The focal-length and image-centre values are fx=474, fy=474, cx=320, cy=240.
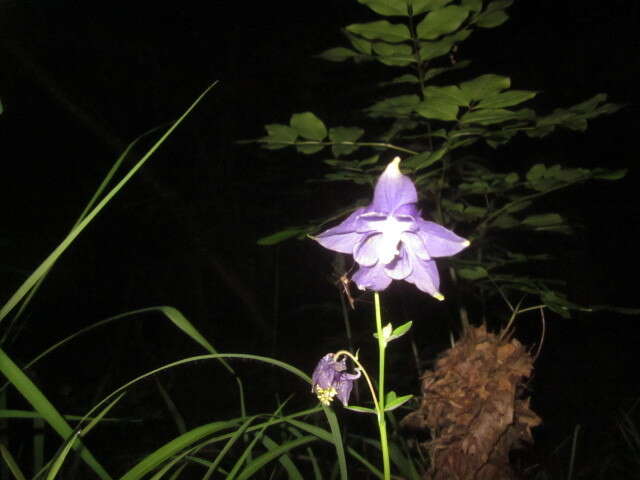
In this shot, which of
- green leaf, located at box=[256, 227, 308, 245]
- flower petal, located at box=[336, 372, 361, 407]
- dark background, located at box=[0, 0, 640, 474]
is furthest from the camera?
dark background, located at box=[0, 0, 640, 474]

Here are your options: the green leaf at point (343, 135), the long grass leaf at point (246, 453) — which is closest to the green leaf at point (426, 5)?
the green leaf at point (343, 135)

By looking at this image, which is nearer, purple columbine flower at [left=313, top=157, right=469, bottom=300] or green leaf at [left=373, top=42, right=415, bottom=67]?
purple columbine flower at [left=313, top=157, right=469, bottom=300]

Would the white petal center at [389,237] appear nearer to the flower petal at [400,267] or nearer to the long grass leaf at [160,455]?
the flower petal at [400,267]

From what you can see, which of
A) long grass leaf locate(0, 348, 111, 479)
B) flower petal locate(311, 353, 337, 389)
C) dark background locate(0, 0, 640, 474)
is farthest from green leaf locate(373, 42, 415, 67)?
dark background locate(0, 0, 640, 474)

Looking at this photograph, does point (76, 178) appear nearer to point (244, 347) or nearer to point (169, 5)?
point (169, 5)

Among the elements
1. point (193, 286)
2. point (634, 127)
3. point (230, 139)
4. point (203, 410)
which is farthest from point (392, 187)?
point (634, 127)

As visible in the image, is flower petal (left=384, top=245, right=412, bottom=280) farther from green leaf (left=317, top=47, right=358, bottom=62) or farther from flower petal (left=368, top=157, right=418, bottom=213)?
green leaf (left=317, top=47, right=358, bottom=62)

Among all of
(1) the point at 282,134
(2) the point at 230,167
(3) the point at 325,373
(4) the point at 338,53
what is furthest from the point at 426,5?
(2) the point at 230,167
